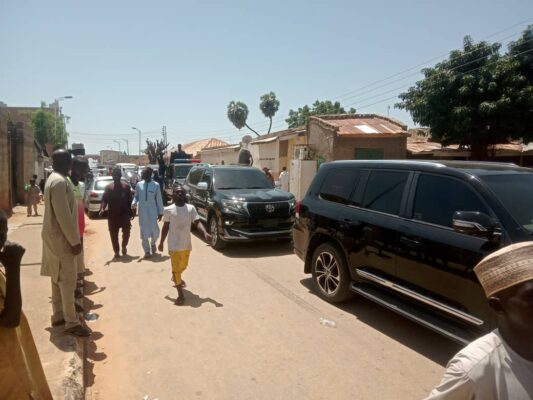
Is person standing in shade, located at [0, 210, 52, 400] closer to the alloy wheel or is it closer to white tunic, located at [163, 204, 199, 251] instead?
white tunic, located at [163, 204, 199, 251]

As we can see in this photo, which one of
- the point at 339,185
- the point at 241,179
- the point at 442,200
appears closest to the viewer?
the point at 442,200

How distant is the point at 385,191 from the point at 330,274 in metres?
1.43

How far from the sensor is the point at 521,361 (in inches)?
51.5

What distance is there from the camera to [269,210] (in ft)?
26.8

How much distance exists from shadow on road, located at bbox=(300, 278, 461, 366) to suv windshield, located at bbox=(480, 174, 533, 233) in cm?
157

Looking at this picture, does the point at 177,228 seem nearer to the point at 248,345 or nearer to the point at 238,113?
the point at 248,345

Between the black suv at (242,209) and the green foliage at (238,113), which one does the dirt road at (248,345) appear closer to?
the black suv at (242,209)

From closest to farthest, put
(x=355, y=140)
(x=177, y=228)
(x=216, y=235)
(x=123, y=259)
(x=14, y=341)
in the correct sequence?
(x=14, y=341) → (x=177, y=228) → (x=123, y=259) → (x=216, y=235) → (x=355, y=140)

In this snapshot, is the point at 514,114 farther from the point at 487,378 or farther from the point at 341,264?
the point at 487,378

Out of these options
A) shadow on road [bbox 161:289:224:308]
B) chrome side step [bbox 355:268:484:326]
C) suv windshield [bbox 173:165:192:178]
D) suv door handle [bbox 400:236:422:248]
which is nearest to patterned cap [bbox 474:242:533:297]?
chrome side step [bbox 355:268:484:326]

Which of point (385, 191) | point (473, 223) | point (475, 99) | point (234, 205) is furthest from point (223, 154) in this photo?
point (473, 223)

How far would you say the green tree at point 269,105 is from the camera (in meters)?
52.0

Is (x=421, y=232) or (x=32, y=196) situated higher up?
(x=421, y=232)

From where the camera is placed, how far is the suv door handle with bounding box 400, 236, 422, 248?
388cm
